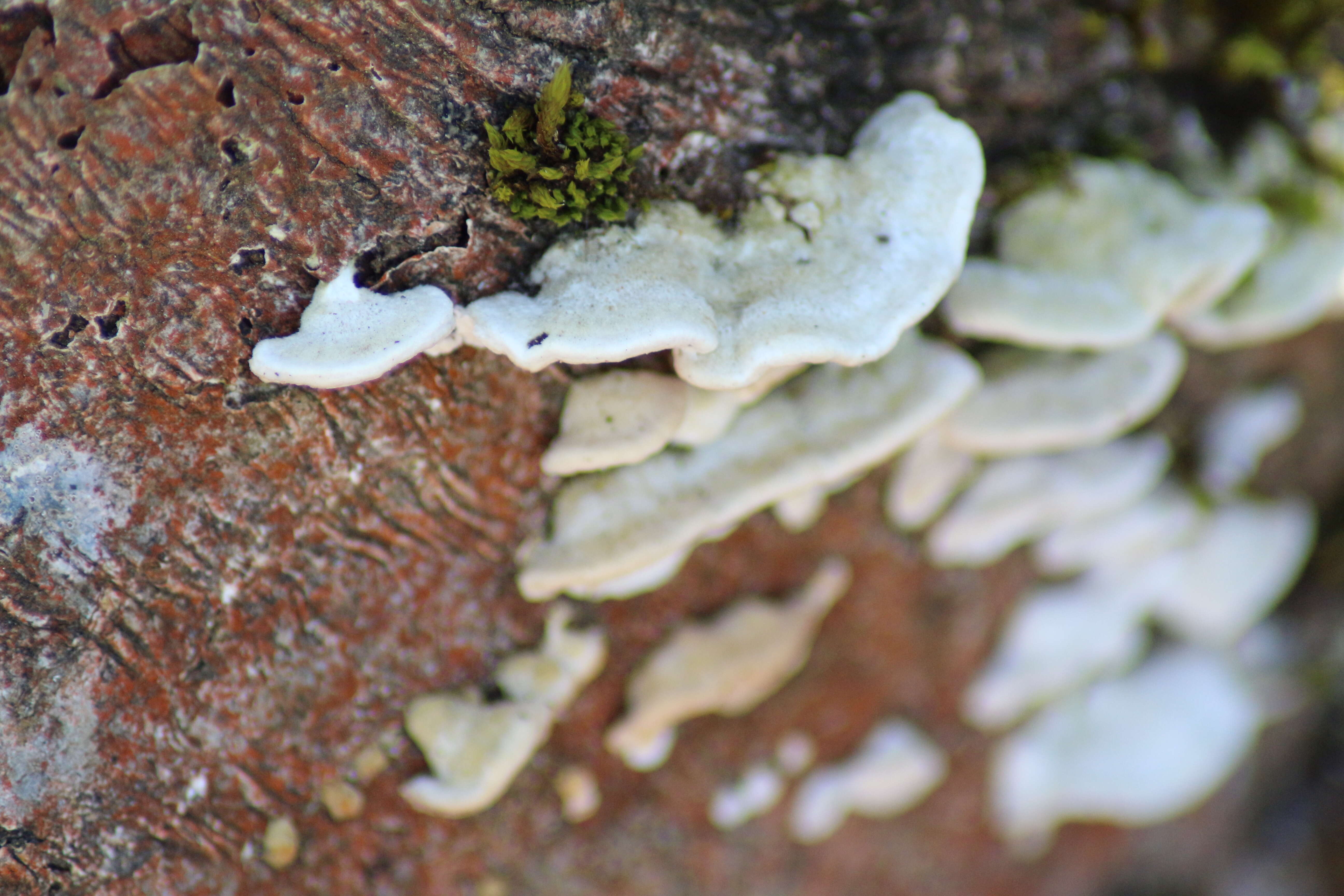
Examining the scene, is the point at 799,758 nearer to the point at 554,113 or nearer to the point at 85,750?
the point at 85,750

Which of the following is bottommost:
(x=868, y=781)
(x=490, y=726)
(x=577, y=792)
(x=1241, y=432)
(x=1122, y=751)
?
(x=1122, y=751)

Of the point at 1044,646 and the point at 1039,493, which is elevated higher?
the point at 1039,493

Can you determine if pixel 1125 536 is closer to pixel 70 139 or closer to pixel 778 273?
pixel 778 273

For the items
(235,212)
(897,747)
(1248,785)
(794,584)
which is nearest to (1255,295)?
(794,584)

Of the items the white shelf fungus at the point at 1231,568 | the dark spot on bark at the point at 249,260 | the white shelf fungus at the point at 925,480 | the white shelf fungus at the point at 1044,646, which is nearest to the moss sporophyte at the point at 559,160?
the dark spot on bark at the point at 249,260

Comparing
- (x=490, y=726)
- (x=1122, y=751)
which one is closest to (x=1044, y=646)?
(x=1122, y=751)

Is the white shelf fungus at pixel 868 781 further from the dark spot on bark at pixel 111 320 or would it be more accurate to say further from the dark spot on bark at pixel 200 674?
the dark spot on bark at pixel 111 320
